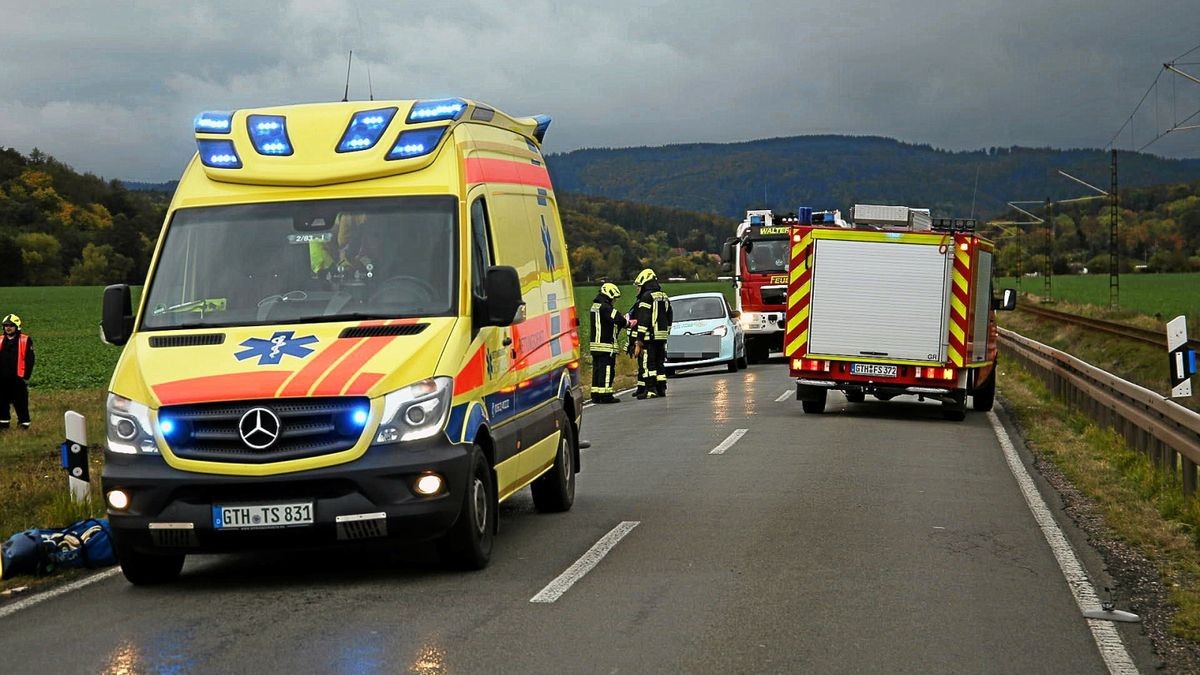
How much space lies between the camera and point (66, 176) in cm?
10819

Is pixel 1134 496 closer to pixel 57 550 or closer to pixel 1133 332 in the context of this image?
pixel 57 550

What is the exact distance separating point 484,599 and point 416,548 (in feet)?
6.12

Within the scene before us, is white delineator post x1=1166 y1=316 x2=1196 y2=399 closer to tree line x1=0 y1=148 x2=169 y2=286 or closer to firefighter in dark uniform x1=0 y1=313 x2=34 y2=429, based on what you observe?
firefighter in dark uniform x1=0 y1=313 x2=34 y2=429

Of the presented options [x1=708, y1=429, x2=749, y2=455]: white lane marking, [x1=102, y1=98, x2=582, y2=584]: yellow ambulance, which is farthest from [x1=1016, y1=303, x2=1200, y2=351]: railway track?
[x1=102, y1=98, x2=582, y2=584]: yellow ambulance

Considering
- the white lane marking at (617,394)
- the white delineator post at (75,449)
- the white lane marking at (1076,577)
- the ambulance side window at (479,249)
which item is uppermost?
the ambulance side window at (479,249)

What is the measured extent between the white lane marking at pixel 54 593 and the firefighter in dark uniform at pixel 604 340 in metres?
14.3

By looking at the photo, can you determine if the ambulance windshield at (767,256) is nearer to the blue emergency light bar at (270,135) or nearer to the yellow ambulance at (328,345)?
the yellow ambulance at (328,345)

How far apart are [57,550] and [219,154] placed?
254cm

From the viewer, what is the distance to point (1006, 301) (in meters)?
21.2

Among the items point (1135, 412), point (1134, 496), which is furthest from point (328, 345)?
point (1135, 412)

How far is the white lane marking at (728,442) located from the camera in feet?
49.7

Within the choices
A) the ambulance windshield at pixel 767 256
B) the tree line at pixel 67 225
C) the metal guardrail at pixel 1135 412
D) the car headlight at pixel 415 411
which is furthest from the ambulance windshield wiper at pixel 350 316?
the tree line at pixel 67 225

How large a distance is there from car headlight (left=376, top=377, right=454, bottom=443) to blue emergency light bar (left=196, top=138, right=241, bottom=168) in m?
2.05

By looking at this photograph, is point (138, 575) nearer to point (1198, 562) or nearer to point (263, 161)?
point (263, 161)
